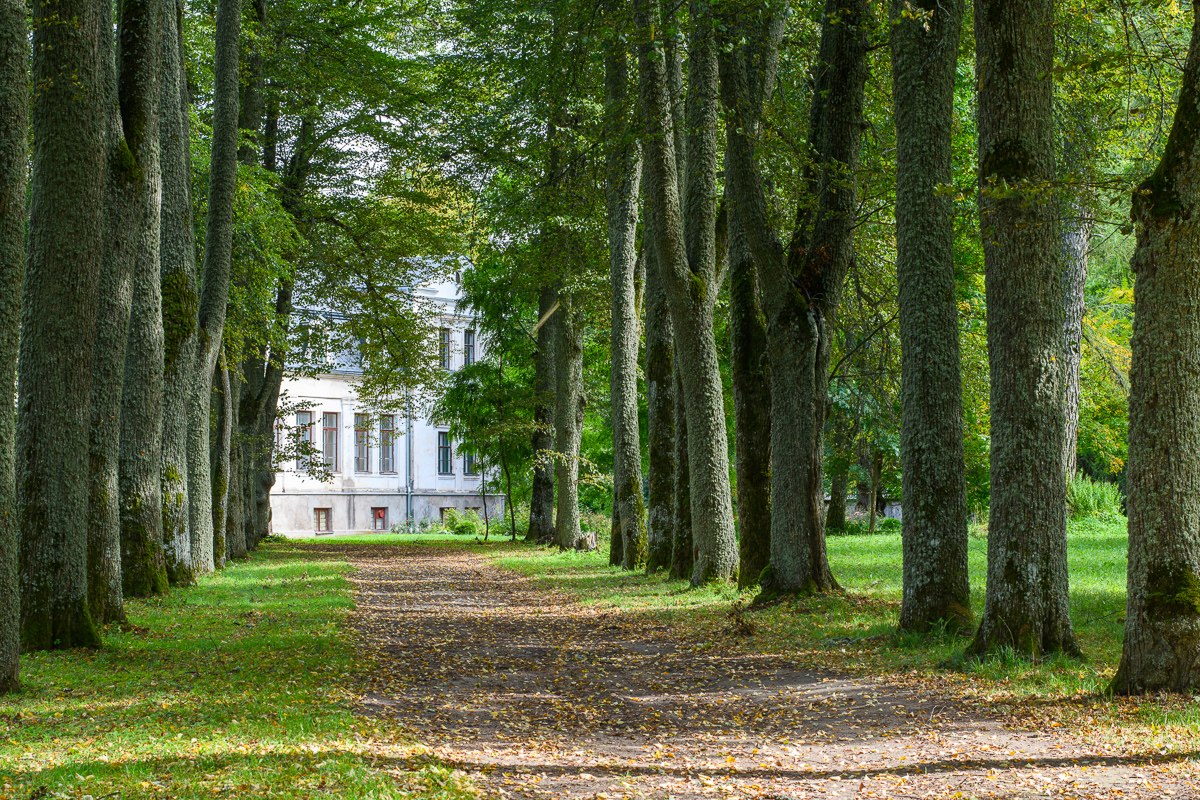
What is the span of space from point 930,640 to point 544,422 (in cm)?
2119

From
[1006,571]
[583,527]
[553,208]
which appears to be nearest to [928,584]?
[1006,571]

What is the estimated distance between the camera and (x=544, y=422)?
2927 centimetres

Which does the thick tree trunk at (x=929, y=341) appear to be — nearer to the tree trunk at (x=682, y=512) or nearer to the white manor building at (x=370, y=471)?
the tree trunk at (x=682, y=512)

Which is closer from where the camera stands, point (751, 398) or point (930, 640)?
point (930, 640)

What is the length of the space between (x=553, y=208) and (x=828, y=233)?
252 inches

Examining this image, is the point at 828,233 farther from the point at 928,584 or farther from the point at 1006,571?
the point at 1006,571

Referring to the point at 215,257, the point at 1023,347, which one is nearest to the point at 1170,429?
the point at 1023,347

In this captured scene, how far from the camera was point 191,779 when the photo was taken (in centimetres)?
482

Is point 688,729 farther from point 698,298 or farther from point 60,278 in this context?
point 698,298

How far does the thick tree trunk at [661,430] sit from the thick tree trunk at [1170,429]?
1036 cm

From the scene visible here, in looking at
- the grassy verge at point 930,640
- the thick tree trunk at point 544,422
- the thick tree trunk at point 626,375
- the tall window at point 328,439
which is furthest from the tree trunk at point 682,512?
the tall window at point 328,439

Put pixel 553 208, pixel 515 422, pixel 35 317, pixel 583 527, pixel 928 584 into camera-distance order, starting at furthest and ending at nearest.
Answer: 1. pixel 583 527
2. pixel 515 422
3. pixel 553 208
4. pixel 928 584
5. pixel 35 317

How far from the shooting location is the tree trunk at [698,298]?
1365cm

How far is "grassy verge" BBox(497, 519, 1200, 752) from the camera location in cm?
598
